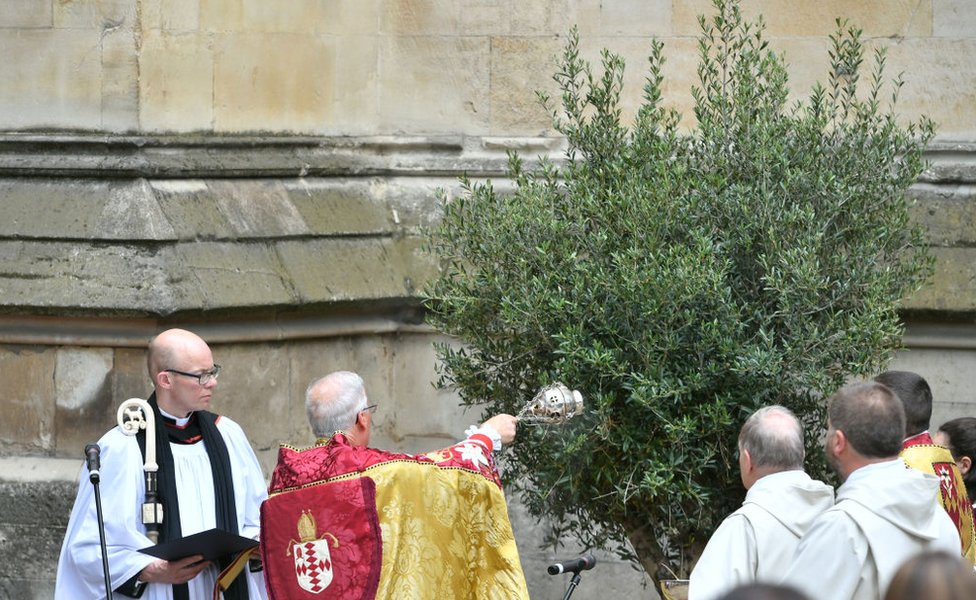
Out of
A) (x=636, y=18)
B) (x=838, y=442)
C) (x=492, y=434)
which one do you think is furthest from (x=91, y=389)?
(x=838, y=442)

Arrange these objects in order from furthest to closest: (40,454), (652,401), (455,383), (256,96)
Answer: (256,96) < (40,454) < (455,383) < (652,401)

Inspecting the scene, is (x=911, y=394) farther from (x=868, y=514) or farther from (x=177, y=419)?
(x=177, y=419)

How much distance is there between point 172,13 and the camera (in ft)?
24.2

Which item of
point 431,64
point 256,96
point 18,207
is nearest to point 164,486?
point 18,207

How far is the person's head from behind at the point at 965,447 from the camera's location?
230 inches

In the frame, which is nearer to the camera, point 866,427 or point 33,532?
point 866,427

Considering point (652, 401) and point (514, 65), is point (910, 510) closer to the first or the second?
point (652, 401)

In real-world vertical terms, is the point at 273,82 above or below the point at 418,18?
below

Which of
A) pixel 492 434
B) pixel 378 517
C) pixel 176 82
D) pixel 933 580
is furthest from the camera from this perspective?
pixel 176 82

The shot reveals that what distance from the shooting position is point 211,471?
554cm

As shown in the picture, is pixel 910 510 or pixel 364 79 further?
pixel 364 79

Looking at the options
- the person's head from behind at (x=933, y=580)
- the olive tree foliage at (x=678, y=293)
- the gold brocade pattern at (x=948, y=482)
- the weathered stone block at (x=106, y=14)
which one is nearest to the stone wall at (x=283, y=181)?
the weathered stone block at (x=106, y=14)

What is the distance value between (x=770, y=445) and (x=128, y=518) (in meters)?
2.27

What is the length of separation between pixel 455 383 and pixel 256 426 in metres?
1.64
